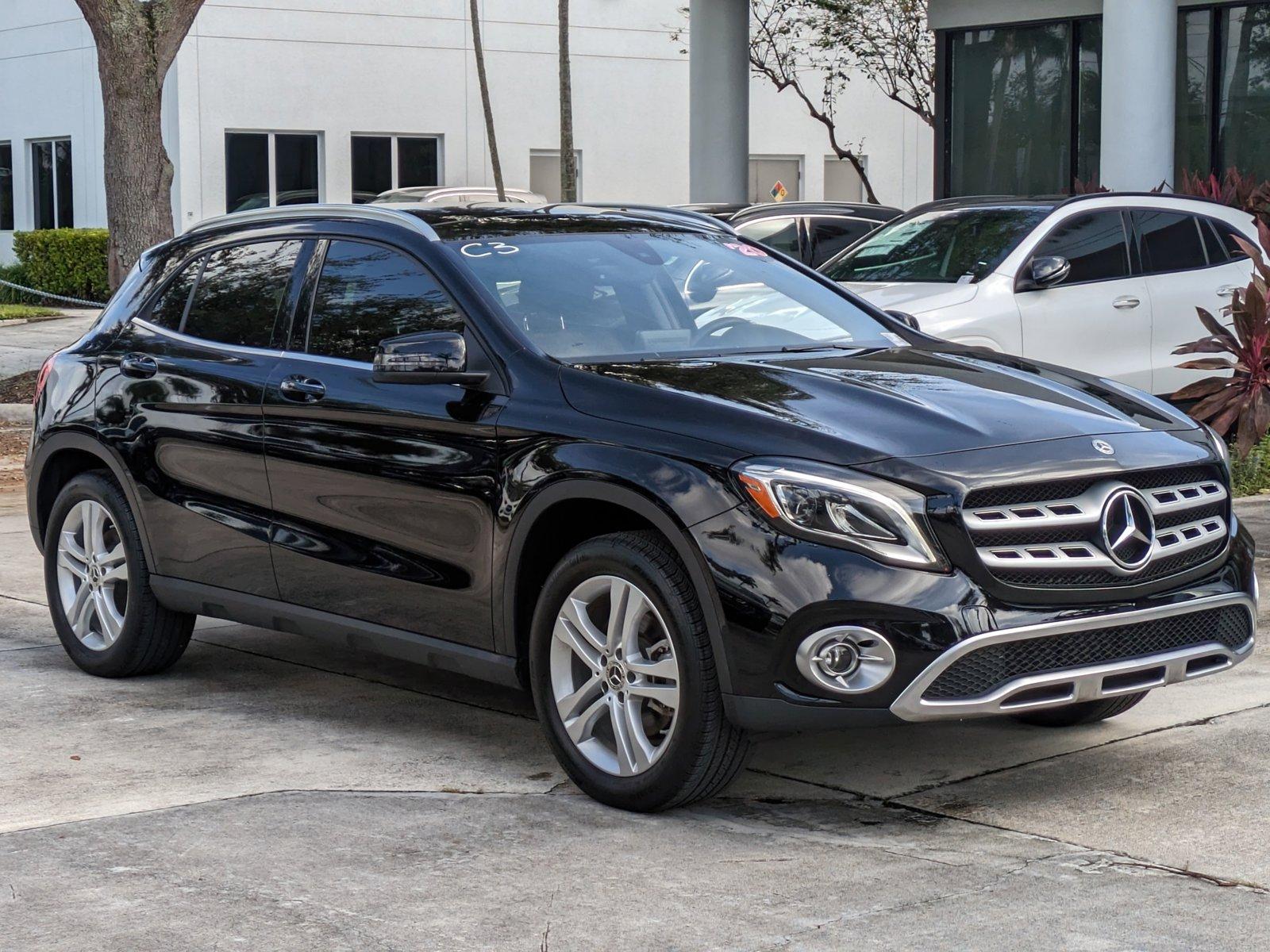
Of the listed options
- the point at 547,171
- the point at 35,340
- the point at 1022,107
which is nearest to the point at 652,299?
the point at 1022,107

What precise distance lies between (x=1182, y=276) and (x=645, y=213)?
6.48 metres

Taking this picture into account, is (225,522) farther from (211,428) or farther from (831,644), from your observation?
(831,644)

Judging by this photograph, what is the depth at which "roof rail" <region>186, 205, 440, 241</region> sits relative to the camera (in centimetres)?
618

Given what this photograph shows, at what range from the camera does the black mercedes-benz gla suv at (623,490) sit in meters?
4.78

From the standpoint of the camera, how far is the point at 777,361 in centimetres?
571

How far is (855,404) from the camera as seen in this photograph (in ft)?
17.0

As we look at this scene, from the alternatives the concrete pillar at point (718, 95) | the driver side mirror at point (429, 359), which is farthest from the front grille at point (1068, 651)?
the concrete pillar at point (718, 95)

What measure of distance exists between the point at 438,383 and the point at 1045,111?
1725cm

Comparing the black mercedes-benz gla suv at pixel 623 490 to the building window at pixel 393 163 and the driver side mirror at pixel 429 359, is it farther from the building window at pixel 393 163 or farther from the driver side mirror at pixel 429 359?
the building window at pixel 393 163

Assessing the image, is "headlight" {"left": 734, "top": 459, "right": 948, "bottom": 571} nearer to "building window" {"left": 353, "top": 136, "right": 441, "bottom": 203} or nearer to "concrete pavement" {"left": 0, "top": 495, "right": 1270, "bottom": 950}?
"concrete pavement" {"left": 0, "top": 495, "right": 1270, "bottom": 950}

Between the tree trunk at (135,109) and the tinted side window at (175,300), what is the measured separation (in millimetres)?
9113

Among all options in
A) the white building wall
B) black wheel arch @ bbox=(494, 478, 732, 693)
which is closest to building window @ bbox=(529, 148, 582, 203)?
the white building wall

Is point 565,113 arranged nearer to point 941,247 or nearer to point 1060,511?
point 941,247

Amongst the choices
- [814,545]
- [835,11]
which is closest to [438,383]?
[814,545]
